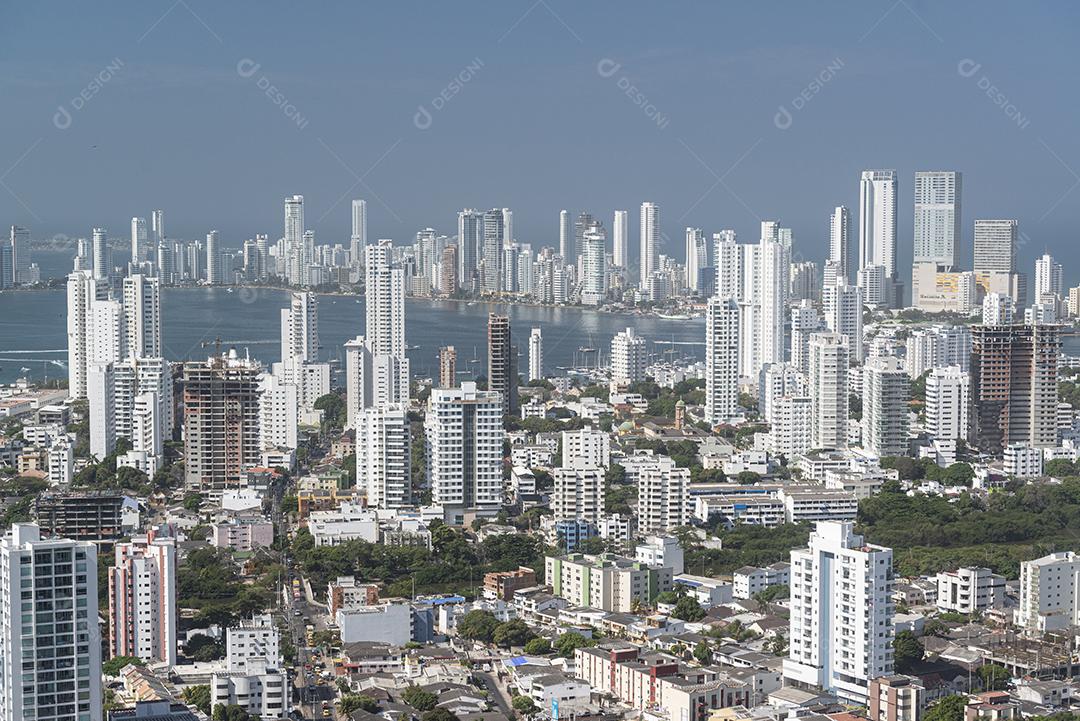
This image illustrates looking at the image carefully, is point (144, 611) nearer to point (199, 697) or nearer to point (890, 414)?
point (199, 697)

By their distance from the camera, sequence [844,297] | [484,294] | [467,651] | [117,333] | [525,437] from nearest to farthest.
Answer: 1. [467,651]
2. [525,437]
3. [117,333]
4. [844,297]
5. [484,294]

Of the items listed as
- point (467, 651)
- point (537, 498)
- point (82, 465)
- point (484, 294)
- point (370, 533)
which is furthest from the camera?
point (484, 294)

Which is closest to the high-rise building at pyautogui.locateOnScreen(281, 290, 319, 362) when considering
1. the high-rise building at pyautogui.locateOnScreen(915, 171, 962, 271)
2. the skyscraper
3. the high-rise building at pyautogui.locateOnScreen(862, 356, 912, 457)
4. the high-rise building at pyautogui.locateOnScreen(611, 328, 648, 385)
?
the high-rise building at pyautogui.locateOnScreen(611, 328, 648, 385)

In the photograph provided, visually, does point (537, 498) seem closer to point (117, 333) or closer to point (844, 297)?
point (117, 333)

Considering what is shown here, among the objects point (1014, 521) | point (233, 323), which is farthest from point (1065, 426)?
point (233, 323)

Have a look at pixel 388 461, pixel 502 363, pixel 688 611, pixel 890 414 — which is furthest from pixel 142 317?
pixel 688 611

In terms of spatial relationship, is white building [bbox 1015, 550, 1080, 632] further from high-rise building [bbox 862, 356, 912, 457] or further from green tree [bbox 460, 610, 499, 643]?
high-rise building [bbox 862, 356, 912, 457]

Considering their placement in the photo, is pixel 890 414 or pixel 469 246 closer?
pixel 890 414

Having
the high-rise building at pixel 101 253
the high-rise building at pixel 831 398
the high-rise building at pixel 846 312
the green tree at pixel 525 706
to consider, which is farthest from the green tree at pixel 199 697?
the high-rise building at pixel 101 253
